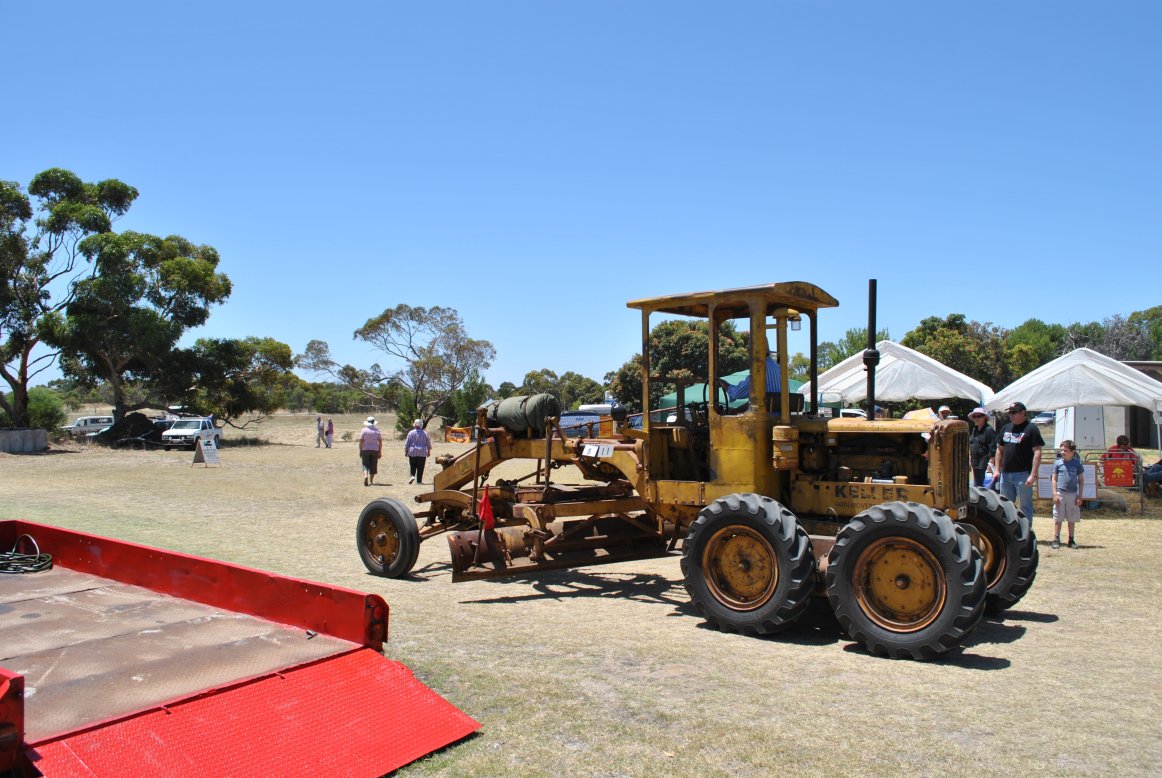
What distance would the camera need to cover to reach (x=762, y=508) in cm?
645

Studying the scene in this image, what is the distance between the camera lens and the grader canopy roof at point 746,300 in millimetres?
7105

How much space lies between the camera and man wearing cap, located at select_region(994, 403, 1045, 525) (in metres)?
10.4

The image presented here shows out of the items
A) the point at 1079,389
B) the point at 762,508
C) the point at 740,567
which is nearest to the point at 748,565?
the point at 740,567

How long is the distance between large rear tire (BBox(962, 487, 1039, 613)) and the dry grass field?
9.4 inches

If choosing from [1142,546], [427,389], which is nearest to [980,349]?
[427,389]

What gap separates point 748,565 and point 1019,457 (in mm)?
5635

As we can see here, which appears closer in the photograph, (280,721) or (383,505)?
(280,721)

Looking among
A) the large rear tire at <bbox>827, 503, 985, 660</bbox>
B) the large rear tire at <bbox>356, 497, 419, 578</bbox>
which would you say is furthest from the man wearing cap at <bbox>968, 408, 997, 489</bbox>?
the large rear tire at <bbox>356, 497, 419, 578</bbox>

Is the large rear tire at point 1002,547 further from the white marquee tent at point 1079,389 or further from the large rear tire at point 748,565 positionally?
the white marquee tent at point 1079,389

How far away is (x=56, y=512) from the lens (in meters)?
14.0

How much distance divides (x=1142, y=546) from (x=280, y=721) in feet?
35.1

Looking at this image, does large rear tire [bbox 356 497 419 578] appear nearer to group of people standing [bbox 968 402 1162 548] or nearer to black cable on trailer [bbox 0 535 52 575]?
black cable on trailer [bbox 0 535 52 575]

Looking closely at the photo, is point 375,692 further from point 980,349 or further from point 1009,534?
point 980,349

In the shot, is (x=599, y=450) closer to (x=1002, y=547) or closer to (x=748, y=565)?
(x=748, y=565)
